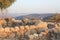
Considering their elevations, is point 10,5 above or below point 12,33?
above

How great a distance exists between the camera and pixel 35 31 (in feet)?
48.0

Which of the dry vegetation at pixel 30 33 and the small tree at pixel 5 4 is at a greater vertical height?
the small tree at pixel 5 4

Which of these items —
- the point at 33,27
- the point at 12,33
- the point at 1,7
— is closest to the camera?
the point at 12,33

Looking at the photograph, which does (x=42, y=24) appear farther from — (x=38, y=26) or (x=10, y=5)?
(x=10, y=5)

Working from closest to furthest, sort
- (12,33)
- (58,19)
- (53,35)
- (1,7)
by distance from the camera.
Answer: (53,35) < (12,33) < (58,19) < (1,7)

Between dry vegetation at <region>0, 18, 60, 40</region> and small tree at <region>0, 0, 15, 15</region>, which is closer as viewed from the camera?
dry vegetation at <region>0, 18, 60, 40</region>

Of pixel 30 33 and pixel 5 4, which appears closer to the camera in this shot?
pixel 30 33

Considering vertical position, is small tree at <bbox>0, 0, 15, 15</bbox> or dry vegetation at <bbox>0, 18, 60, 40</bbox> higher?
small tree at <bbox>0, 0, 15, 15</bbox>

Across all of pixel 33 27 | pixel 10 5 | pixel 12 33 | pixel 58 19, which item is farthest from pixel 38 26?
pixel 10 5

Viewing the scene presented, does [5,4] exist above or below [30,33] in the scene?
above

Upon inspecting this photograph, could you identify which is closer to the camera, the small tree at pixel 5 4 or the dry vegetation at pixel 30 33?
the dry vegetation at pixel 30 33

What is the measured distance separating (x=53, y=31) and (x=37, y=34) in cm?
102

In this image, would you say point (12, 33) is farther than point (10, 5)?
No

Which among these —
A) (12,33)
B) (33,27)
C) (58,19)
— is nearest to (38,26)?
(33,27)
